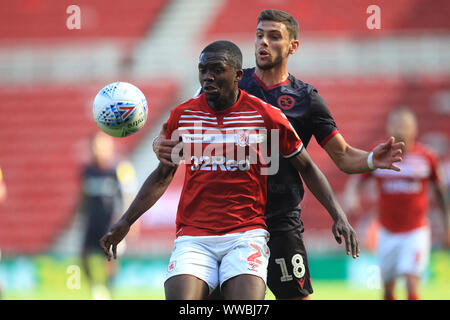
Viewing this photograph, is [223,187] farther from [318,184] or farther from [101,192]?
[101,192]

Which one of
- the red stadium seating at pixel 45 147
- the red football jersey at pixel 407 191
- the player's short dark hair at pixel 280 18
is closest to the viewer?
the player's short dark hair at pixel 280 18

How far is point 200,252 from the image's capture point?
442cm

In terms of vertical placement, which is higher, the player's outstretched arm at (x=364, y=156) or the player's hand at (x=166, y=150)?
the player's hand at (x=166, y=150)

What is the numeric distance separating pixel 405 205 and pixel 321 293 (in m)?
3.71

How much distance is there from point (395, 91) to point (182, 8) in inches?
259

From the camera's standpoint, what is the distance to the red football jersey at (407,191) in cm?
830

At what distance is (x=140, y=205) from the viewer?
15.6 feet

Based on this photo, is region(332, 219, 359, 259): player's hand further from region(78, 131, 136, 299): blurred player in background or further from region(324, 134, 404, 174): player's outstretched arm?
region(78, 131, 136, 299): blurred player in background

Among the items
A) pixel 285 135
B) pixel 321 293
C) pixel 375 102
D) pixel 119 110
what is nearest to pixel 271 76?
pixel 285 135

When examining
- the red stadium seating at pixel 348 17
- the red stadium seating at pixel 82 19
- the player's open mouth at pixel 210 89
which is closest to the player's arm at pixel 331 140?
the player's open mouth at pixel 210 89

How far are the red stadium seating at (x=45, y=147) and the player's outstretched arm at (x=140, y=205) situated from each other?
12.1 metres

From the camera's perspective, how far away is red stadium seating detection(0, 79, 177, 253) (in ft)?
54.8

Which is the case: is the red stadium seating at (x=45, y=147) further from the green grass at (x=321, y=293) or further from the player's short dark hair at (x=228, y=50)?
the player's short dark hair at (x=228, y=50)
